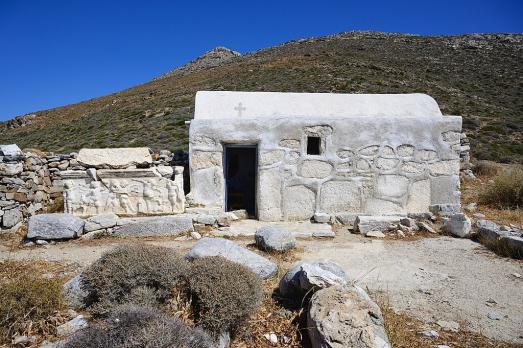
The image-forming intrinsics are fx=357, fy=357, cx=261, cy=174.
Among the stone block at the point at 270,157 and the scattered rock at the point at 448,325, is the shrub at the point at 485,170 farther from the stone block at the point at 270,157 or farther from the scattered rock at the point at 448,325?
the scattered rock at the point at 448,325

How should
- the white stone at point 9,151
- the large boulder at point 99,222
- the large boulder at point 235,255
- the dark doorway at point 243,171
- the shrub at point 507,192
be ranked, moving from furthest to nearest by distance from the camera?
the dark doorway at point 243,171
the shrub at point 507,192
the white stone at point 9,151
the large boulder at point 99,222
the large boulder at point 235,255

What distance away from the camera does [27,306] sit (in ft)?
10.3

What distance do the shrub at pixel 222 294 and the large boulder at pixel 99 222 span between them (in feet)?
11.5

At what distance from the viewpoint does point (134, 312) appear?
2.79m

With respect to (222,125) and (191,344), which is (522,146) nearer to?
(222,125)

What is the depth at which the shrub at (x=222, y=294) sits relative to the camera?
301 centimetres

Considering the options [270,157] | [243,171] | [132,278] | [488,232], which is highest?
[270,157]

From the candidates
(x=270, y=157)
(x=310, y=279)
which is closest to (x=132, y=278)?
(x=310, y=279)

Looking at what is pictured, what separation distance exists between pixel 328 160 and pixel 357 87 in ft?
63.5

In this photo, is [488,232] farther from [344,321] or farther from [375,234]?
[344,321]

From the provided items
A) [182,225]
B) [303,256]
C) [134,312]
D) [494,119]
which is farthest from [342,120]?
[494,119]

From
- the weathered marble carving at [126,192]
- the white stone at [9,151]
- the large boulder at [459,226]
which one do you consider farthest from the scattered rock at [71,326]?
the large boulder at [459,226]

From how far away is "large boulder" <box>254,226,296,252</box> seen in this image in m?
5.48

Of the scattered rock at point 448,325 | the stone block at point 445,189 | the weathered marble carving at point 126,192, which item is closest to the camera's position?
the scattered rock at point 448,325
